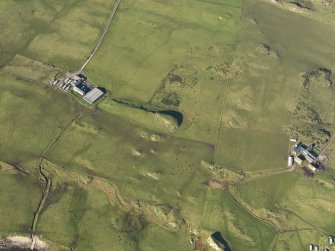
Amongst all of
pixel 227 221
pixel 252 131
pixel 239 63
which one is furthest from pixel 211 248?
pixel 239 63

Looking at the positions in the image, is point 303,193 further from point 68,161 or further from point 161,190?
point 68,161

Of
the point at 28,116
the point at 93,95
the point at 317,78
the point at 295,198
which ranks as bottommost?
the point at 28,116

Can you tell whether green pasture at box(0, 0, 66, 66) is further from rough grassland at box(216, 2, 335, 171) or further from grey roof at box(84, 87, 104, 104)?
rough grassland at box(216, 2, 335, 171)

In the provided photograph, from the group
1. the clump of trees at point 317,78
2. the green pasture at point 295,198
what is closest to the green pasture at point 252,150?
the green pasture at point 295,198

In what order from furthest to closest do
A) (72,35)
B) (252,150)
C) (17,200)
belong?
(72,35), (252,150), (17,200)

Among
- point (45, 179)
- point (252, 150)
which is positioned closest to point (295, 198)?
point (252, 150)

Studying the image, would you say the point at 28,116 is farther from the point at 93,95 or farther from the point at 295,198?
the point at 295,198
